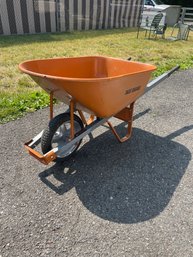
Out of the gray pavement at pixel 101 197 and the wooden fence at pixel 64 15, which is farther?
the wooden fence at pixel 64 15

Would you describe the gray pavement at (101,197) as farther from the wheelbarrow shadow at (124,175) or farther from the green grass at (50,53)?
the green grass at (50,53)

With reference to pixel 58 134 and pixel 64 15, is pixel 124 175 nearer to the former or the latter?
pixel 58 134

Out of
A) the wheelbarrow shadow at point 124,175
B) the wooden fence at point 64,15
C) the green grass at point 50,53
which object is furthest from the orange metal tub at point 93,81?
the wooden fence at point 64,15

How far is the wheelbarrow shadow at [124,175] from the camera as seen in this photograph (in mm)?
2221

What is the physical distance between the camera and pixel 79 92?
6.98 ft

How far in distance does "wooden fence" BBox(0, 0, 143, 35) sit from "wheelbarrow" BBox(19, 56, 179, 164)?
7493 mm

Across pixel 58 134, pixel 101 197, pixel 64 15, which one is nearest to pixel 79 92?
pixel 58 134

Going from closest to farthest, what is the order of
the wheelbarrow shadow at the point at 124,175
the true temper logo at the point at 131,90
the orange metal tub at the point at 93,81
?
the orange metal tub at the point at 93,81, the wheelbarrow shadow at the point at 124,175, the true temper logo at the point at 131,90

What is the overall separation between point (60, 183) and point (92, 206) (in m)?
0.42

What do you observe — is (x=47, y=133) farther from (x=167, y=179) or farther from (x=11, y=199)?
(x=167, y=179)

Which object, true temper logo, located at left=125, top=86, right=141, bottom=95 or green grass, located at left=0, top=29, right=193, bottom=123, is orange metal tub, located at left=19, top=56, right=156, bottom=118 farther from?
green grass, located at left=0, top=29, right=193, bottom=123

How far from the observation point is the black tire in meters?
2.41

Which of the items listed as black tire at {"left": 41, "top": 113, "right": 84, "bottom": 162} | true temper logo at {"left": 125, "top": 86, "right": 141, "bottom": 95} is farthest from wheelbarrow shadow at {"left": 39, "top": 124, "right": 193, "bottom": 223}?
true temper logo at {"left": 125, "top": 86, "right": 141, "bottom": 95}

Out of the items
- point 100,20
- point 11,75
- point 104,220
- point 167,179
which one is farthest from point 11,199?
point 100,20
